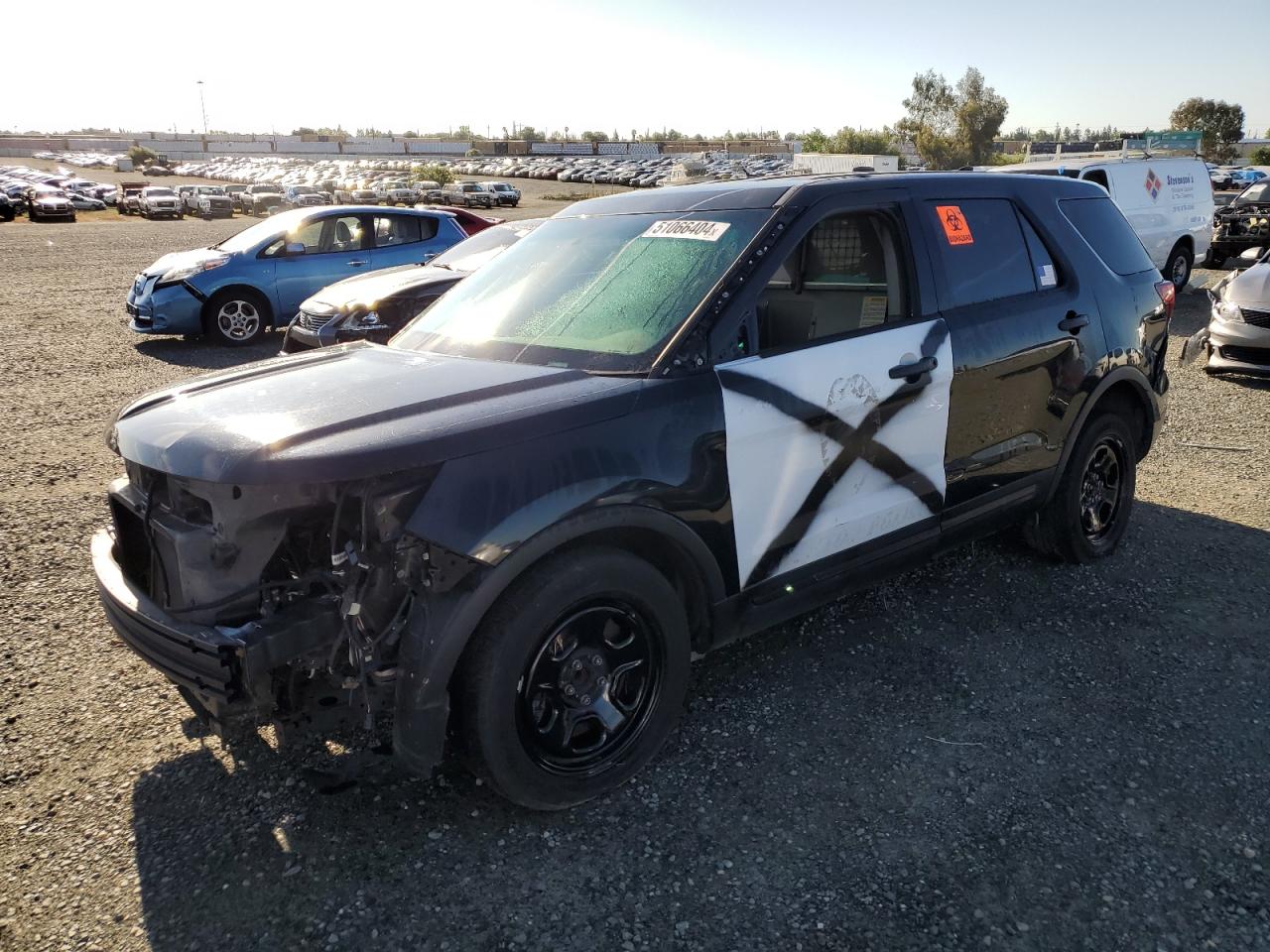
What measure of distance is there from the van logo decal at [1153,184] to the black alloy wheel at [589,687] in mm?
13019

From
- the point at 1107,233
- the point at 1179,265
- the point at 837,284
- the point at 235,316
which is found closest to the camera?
the point at 837,284

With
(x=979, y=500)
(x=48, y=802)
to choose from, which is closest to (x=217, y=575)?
(x=48, y=802)

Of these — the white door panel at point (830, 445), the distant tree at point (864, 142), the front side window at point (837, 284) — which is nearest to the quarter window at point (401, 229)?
the front side window at point (837, 284)

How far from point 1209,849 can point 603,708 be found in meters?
1.89

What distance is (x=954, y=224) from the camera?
157 inches

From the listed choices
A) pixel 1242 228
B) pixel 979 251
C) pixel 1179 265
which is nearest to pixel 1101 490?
pixel 979 251

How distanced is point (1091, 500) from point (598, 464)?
3233 millimetres

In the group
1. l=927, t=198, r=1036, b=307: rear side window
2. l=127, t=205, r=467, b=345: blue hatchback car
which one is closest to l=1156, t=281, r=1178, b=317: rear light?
l=927, t=198, r=1036, b=307: rear side window

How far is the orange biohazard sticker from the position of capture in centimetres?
394

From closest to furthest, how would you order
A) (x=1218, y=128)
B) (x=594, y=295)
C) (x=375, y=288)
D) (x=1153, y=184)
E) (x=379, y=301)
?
(x=594, y=295) → (x=379, y=301) → (x=375, y=288) → (x=1153, y=184) → (x=1218, y=128)

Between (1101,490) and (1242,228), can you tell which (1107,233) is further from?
(1242,228)

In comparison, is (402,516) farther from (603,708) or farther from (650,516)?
(603,708)

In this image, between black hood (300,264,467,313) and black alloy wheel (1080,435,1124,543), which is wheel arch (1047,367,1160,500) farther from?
black hood (300,264,467,313)

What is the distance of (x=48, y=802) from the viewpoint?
304 centimetres
